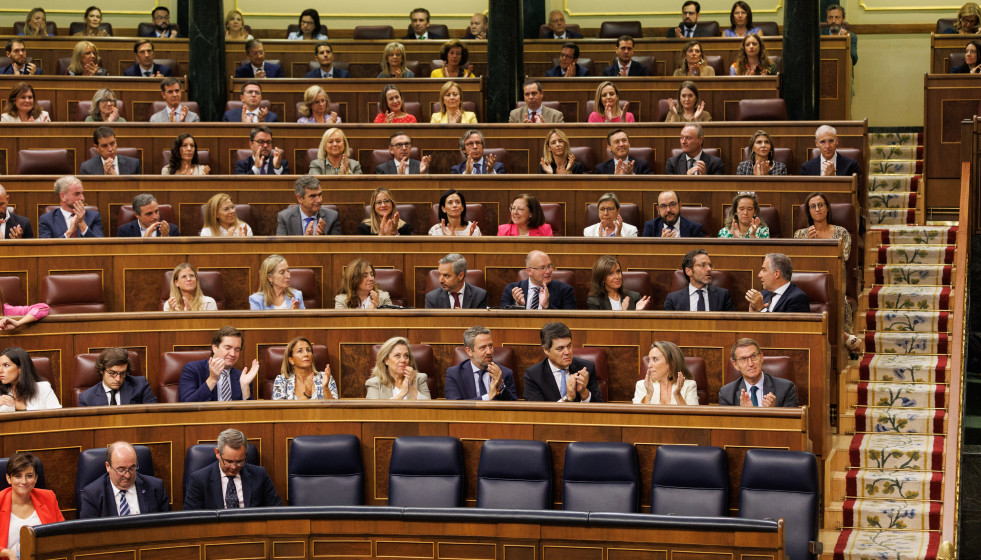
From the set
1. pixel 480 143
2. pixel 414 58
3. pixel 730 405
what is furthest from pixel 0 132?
pixel 730 405

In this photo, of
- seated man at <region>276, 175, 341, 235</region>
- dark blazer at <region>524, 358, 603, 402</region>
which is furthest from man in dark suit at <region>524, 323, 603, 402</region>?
seated man at <region>276, 175, 341, 235</region>

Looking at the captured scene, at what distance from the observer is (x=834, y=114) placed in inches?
281

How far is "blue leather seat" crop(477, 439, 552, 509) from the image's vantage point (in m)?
3.62

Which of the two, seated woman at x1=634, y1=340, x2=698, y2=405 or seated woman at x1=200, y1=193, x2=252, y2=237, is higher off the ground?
seated woman at x1=200, y1=193, x2=252, y2=237

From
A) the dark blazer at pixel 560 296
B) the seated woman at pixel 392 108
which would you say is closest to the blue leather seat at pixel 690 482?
the dark blazer at pixel 560 296

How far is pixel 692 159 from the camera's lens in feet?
18.1

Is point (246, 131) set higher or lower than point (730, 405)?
higher

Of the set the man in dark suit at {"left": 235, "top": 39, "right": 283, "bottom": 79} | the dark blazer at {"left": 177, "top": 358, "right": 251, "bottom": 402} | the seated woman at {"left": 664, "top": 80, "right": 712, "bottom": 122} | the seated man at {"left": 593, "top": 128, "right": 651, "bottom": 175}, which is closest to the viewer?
the dark blazer at {"left": 177, "top": 358, "right": 251, "bottom": 402}

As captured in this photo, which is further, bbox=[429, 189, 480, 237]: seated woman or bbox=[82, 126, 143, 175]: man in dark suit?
bbox=[82, 126, 143, 175]: man in dark suit

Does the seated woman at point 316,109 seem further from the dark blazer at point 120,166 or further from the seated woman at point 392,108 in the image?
the dark blazer at point 120,166

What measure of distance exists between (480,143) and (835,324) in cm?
170

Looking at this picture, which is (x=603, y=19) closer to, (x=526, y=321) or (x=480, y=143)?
(x=480, y=143)

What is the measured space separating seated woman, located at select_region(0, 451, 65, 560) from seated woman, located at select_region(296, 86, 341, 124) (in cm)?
290

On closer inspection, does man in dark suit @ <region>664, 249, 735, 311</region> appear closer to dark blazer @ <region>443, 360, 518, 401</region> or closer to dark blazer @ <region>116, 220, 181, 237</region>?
dark blazer @ <region>443, 360, 518, 401</region>
